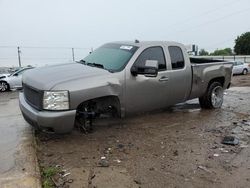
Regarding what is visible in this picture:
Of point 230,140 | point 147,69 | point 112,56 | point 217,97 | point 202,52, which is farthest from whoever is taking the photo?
point 202,52

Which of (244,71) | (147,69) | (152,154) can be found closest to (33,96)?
(147,69)

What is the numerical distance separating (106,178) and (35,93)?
7.65ft

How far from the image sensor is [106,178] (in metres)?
5.19

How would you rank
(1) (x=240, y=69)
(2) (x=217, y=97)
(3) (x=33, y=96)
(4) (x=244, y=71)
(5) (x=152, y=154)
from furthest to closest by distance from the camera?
(4) (x=244, y=71)
(1) (x=240, y=69)
(2) (x=217, y=97)
(3) (x=33, y=96)
(5) (x=152, y=154)

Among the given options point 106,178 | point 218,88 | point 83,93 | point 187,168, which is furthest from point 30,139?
point 218,88

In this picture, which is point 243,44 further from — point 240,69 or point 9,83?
point 9,83

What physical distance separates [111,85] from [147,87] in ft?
3.24

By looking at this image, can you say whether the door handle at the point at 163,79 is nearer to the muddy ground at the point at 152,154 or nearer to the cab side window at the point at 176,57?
the cab side window at the point at 176,57

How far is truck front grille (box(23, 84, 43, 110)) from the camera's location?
656 centimetres

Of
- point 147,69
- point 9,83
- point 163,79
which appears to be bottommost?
point 9,83

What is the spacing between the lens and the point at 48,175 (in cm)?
523

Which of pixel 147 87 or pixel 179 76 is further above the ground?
pixel 179 76

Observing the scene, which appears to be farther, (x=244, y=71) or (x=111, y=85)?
(x=244, y=71)

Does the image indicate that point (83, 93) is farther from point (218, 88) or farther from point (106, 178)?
point (218, 88)
